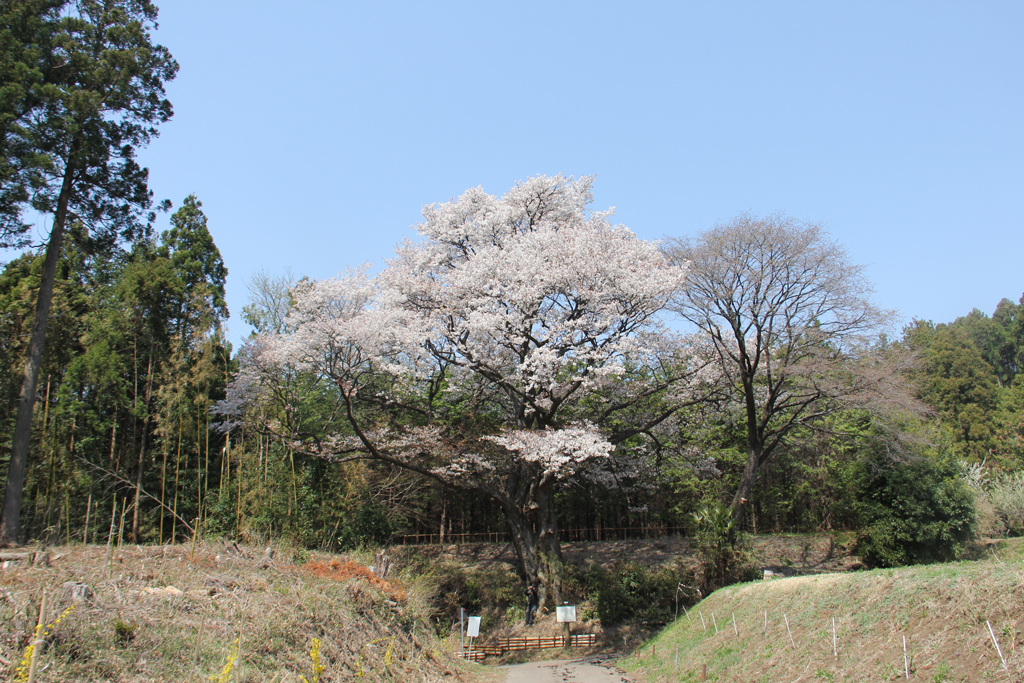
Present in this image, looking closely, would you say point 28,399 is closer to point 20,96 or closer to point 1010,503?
point 20,96

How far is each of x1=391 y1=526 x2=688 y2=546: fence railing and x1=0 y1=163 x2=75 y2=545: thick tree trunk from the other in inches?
474

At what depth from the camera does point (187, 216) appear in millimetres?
24938

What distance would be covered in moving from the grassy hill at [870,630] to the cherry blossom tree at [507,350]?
486cm

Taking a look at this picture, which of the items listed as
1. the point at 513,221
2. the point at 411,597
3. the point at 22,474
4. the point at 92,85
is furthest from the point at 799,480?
the point at 92,85

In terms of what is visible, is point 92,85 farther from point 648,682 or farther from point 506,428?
point 648,682

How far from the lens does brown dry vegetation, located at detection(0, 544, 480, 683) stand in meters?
5.57

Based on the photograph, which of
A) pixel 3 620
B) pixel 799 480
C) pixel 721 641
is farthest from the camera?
pixel 799 480

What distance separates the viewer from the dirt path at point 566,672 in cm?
1266

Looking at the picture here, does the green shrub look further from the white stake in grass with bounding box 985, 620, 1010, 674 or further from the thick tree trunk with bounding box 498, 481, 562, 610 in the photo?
the white stake in grass with bounding box 985, 620, 1010, 674

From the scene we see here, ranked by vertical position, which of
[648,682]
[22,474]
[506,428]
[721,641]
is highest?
[506,428]

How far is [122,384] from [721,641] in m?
19.0

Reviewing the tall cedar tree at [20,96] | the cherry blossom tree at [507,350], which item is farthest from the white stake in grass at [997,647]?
the tall cedar tree at [20,96]

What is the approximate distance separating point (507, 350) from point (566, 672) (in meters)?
7.98

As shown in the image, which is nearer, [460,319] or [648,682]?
[648,682]
